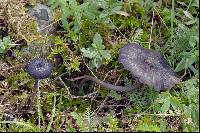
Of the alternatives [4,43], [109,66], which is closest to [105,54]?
[109,66]

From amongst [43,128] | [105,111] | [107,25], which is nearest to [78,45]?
[107,25]

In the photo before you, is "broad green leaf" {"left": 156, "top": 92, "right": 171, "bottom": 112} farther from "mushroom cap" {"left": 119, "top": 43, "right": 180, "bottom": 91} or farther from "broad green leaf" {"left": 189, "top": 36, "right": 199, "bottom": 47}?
"broad green leaf" {"left": 189, "top": 36, "right": 199, "bottom": 47}

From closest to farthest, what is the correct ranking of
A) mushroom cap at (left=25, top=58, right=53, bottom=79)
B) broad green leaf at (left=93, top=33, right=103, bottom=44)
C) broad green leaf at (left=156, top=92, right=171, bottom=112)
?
mushroom cap at (left=25, top=58, right=53, bottom=79) < broad green leaf at (left=156, top=92, right=171, bottom=112) < broad green leaf at (left=93, top=33, right=103, bottom=44)

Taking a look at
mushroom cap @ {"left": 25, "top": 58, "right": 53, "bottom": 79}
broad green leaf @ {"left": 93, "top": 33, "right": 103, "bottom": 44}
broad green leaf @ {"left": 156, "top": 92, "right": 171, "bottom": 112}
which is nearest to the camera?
mushroom cap @ {"left": 25, "top": 58, "right": 53, "bottom": 79}

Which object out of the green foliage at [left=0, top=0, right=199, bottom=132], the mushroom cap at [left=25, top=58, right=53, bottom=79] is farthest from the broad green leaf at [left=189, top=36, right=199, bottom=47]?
the mushroom cap at [left=25, top=58, right=53, bottom=79]

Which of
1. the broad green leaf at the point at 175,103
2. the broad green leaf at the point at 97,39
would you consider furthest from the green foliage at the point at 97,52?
the broad green leaf at the point at 175,103

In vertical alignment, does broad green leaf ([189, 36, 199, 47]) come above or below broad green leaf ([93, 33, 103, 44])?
above

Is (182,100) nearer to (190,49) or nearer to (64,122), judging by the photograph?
(190,49)

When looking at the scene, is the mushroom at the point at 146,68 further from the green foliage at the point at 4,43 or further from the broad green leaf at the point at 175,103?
the green foliage at the point at 4,43
